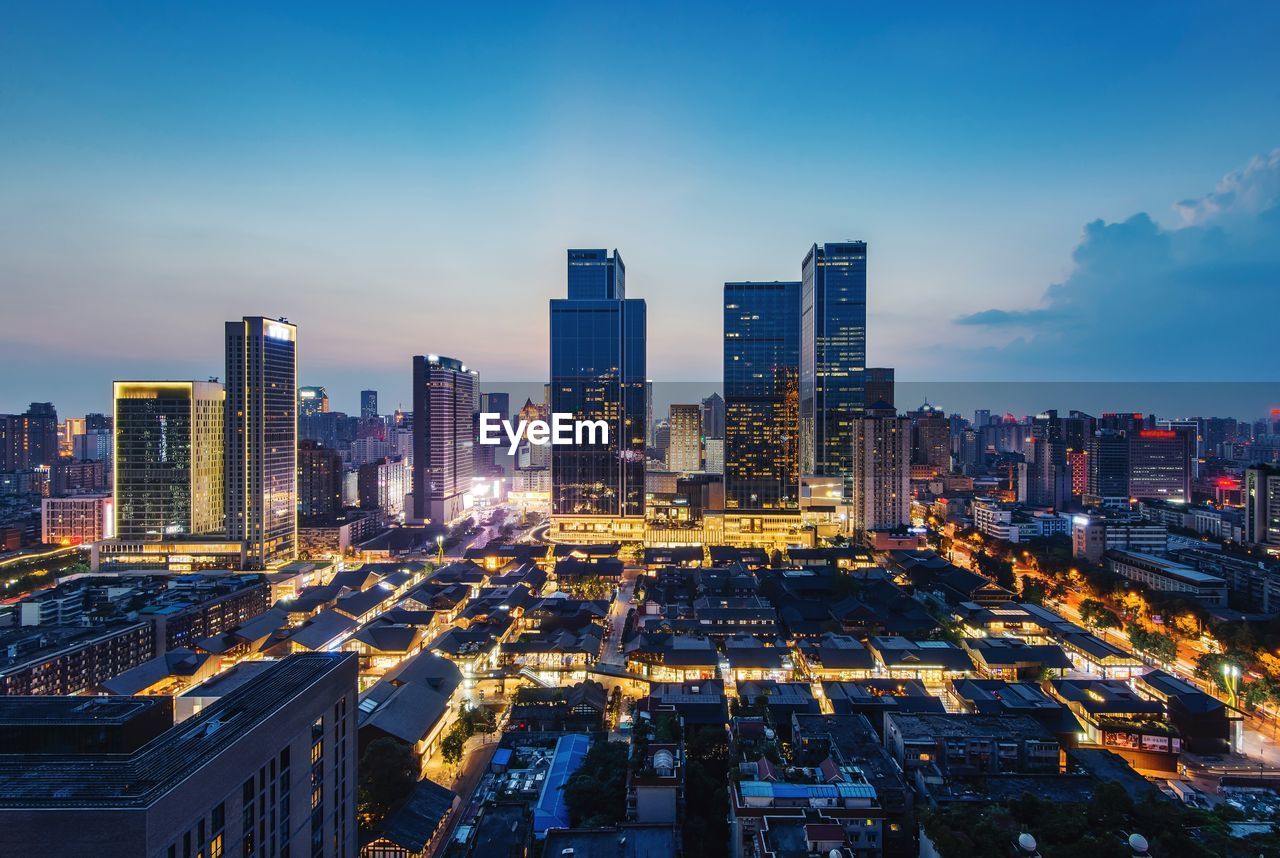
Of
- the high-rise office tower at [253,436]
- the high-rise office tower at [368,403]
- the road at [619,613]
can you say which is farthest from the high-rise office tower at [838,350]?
the high-rise office tower at [368,403]

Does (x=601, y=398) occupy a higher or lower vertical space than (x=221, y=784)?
higher

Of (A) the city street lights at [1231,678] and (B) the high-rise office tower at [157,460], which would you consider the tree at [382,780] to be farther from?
(B) the high-rise office tower at [157,460]

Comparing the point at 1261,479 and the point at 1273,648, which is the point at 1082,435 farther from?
the point at 1273,648

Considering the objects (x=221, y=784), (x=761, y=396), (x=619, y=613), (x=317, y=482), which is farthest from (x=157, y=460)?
(x=761, y=396)

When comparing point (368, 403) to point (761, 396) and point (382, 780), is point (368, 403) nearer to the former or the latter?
point (761, 396)

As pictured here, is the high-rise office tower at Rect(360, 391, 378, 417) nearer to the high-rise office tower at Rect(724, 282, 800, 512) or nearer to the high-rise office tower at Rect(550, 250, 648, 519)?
the high-rise office tower at Rect(550, 250, 648, 519)

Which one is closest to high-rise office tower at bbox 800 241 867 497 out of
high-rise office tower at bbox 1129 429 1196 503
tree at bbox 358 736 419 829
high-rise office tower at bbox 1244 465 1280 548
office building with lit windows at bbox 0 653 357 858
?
high-rise office tower at bbox 1244 465 1280 548

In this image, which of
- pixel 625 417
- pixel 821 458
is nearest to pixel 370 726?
pixel 625 417
